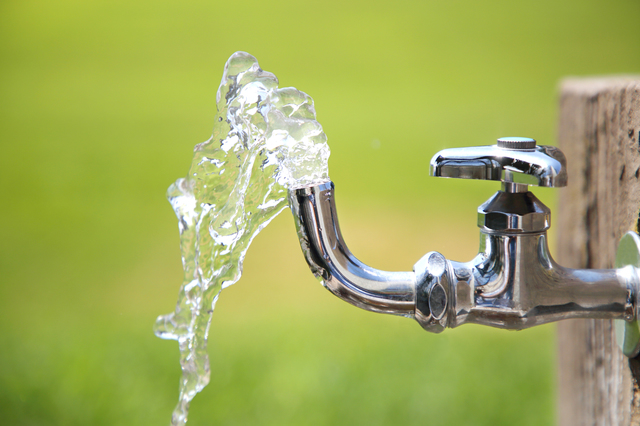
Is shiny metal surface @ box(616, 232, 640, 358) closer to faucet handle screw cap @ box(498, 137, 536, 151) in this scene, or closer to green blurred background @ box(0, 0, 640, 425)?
faucet handle screw cap @ box(498, 137, 536, 151)

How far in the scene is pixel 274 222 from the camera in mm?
1363

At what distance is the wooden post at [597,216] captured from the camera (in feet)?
0.93

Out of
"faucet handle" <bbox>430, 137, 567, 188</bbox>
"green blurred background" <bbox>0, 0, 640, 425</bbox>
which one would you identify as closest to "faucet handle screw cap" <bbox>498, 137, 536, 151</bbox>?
"faucet handle" <bbox>430, 137, 567, 188</bbox>

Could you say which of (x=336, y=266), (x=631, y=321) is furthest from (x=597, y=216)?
(x=336, y=266)

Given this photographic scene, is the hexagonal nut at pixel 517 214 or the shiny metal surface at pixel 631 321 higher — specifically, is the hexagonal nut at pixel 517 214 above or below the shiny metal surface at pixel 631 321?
above

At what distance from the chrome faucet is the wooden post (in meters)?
0.06

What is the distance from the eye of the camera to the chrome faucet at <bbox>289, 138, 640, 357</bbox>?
0.23m

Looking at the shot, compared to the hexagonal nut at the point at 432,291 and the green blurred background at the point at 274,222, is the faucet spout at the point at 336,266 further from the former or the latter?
the green blurred background at the point at 274,222

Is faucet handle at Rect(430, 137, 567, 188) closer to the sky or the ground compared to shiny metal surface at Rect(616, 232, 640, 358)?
closer to the sky

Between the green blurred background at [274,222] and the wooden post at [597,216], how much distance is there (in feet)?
1.93

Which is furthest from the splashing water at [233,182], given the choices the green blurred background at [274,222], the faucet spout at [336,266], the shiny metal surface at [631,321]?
the green blurred background at [274,222]

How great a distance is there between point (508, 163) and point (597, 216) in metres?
0.18

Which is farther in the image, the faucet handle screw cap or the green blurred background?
the green blurred background

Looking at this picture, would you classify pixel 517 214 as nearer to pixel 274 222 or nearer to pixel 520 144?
pixel 520 144
